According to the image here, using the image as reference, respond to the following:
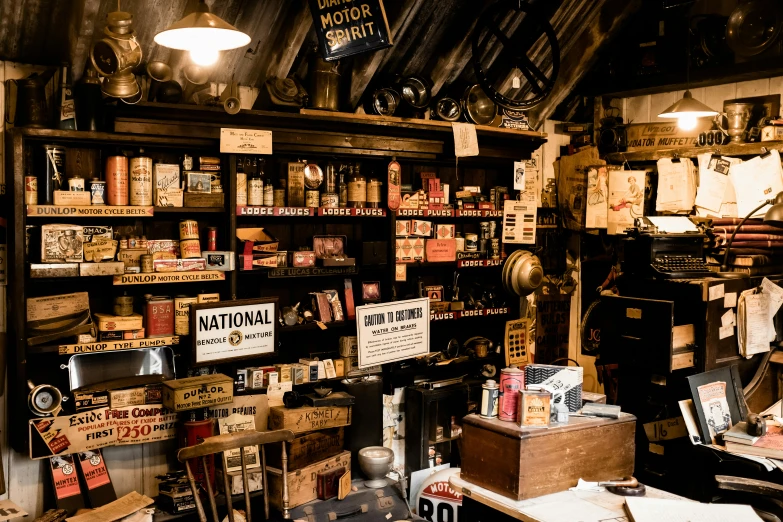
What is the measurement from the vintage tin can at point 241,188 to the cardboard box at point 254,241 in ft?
0.80

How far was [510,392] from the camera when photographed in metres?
2.95

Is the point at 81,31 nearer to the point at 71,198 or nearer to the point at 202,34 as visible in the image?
Answer: the point at 71,198

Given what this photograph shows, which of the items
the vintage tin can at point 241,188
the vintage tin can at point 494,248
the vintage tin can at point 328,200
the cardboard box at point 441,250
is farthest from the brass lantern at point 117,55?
the vintage tin can at point 494,248

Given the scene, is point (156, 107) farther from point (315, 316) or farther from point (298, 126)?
point (315, 316)

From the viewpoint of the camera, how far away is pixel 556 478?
2.86 meters

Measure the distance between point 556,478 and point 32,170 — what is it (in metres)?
3.06

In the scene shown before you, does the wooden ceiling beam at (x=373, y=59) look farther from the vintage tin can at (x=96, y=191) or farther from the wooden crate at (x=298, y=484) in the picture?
the wooden crate at (x=298, y=484)

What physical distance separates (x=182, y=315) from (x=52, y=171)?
1.02 metres

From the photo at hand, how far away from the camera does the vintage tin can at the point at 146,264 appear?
3.87 meters

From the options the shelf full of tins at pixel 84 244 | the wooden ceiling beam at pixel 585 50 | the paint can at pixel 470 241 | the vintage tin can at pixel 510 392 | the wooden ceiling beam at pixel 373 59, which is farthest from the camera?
the paint can at pixel 470 241

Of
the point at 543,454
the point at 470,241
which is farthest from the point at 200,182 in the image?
the point at 543,454

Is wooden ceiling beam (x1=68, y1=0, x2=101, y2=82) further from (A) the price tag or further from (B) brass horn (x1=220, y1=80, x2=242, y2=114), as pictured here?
(A) the price tag

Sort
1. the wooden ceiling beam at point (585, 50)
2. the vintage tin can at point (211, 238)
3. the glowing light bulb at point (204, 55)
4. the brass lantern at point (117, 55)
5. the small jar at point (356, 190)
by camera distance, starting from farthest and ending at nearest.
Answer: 1. the wooden ceiling beam at point (585, 50)
2. the small jar at point (356, 190)
3. the vintage tin can at point (211, 238)
4. the brass lantern at point (117, 55)
5. the glowing light bulb at point (204, 55)

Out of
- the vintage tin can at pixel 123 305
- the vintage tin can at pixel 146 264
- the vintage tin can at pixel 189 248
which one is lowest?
the vintage tin can at pixel 123 305
